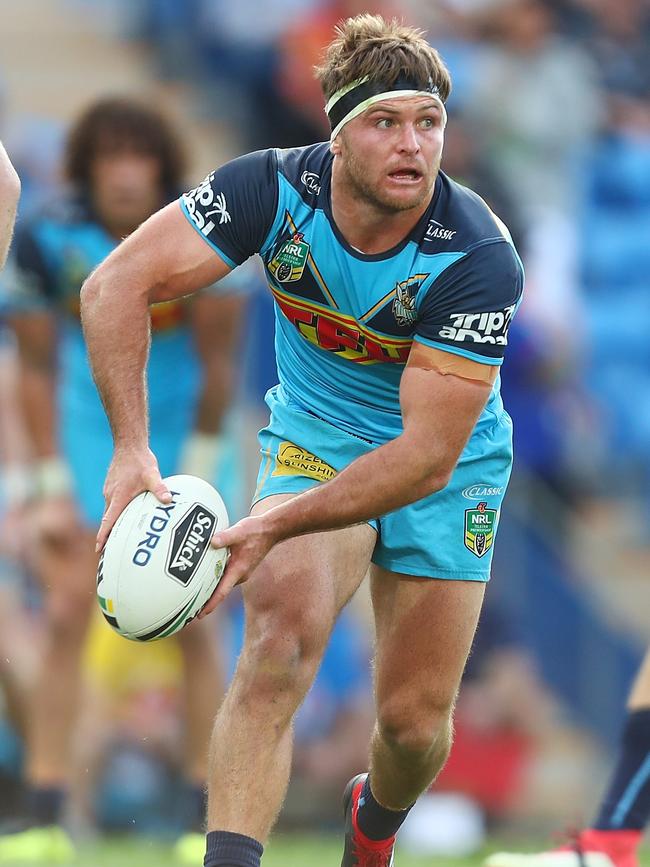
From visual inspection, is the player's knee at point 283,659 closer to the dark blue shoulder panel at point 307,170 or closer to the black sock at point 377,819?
the black sock at point 377,819

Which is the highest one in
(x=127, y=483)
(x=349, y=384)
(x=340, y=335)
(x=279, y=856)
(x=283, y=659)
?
(x=340, y=335)

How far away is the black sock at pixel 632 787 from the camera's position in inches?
218

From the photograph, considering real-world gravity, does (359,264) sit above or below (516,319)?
above

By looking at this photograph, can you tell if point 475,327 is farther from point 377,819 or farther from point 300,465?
point 377,819

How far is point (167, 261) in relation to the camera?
4.57 m

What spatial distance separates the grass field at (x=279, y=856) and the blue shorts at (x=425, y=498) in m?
1.97

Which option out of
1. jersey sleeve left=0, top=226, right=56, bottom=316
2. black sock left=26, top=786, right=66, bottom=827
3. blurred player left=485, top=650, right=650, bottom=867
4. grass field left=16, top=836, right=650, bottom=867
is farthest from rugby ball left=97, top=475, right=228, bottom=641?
jersey sleeve left=0, top=226, right=56, bottom=316

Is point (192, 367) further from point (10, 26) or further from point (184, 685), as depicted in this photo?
point (10, 26)

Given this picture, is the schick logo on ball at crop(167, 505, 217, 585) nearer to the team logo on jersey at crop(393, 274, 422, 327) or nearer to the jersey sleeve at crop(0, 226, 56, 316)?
the team logo on jersey at crop(393, 274, 422, 327)

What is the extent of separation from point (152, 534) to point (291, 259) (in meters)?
0.95

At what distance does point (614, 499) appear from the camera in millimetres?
11547

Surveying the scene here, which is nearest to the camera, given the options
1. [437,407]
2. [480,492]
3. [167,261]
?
[437,407]

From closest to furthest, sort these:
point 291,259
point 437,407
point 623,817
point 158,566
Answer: point 158,566, point 437,407, point 291,259, point 623,817

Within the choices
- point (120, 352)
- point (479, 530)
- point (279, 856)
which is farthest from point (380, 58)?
point (279, 856)
